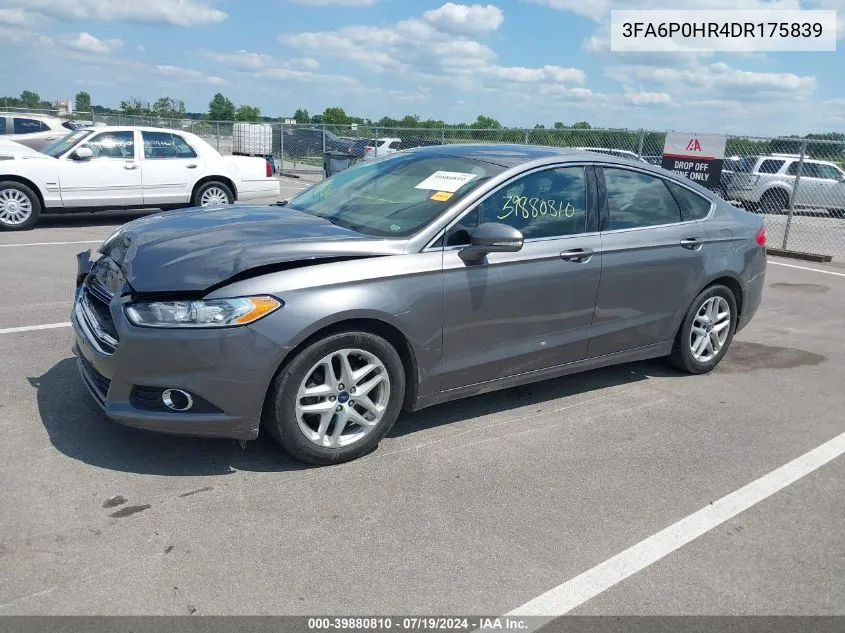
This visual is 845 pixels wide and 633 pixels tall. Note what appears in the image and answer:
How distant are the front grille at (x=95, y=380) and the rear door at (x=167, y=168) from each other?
8.82m

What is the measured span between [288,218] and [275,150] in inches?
941

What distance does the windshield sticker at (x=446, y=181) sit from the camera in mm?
4488

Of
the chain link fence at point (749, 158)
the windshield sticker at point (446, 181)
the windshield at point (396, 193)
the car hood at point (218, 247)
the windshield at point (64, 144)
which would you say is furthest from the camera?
the chain link fence at point (749, 158)

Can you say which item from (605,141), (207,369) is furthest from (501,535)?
(605,141)

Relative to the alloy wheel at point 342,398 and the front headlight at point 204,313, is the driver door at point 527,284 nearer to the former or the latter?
the alloy wheel at point 342,398

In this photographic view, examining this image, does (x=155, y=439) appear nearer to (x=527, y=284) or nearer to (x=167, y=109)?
(x=527, y=284)

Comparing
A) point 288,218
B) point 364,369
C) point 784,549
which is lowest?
point 784,549

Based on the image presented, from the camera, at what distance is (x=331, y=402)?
12.7ft

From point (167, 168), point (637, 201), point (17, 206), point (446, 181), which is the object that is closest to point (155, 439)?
point (446, 181)

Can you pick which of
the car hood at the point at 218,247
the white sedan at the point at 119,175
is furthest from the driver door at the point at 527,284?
the white sedan at the point at 119,175

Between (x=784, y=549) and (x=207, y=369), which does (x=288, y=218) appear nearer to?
(x=207, y=369)

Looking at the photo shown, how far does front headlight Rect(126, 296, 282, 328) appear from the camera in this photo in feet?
11.7

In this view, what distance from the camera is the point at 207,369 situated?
3551mm

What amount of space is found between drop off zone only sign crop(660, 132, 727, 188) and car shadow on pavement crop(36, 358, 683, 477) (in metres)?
10.0
